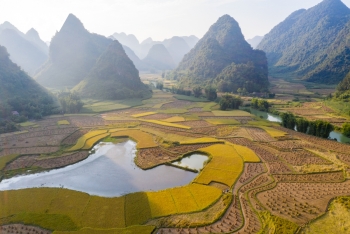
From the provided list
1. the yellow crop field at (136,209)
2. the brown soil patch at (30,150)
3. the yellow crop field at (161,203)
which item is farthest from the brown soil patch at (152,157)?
the brown soil patch at (30,150)

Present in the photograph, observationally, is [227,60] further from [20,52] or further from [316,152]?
[20,52]

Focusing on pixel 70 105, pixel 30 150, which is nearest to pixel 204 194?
pixel 30 150

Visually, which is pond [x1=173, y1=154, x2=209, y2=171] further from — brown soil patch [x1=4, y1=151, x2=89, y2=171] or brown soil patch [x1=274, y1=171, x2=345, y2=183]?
brown soil patch [x1=4, y1=151, x2=89, y2=171]

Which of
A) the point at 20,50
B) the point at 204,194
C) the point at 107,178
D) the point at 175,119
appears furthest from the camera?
the point at 20,50

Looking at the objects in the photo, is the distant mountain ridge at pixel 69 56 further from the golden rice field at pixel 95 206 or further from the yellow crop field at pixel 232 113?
the golden rice field at pixel 95 206

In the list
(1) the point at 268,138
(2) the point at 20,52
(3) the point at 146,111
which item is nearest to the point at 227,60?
(3) the point at 146,111

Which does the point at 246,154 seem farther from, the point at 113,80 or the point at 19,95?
the point at 113,80

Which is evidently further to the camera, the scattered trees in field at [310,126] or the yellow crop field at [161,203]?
the scattered trees in field at [310,126]
